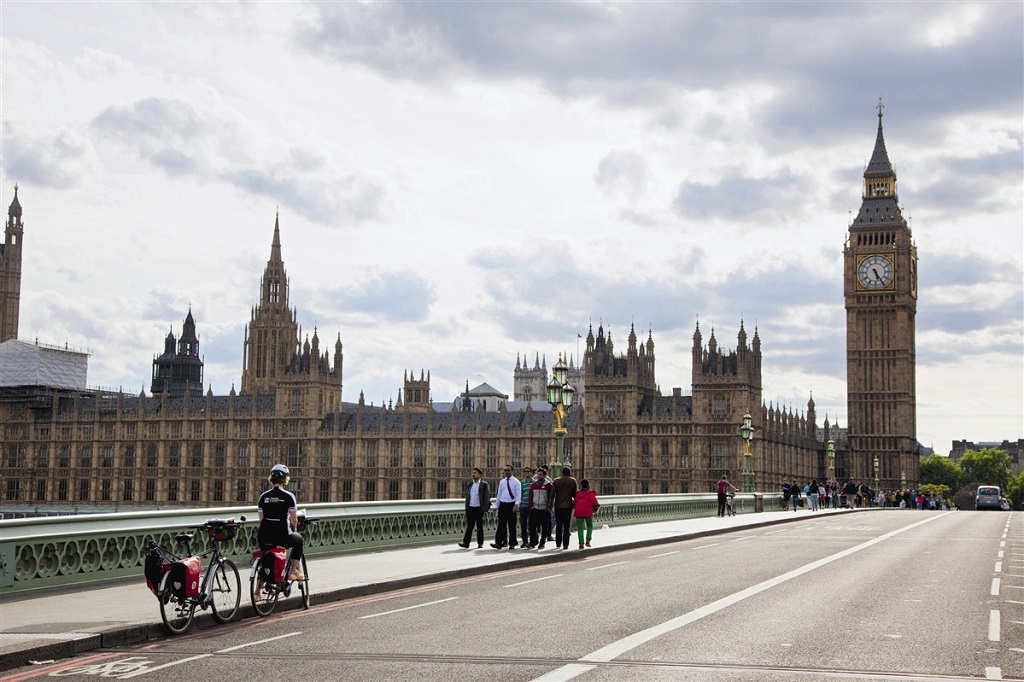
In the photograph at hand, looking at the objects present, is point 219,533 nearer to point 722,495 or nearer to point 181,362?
point 722,495

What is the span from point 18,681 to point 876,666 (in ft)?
28.8

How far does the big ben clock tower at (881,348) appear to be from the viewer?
134 m

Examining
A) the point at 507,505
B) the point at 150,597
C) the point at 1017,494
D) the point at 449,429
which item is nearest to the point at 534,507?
the point at 507,505

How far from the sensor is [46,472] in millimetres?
134250

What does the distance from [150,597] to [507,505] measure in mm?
12179

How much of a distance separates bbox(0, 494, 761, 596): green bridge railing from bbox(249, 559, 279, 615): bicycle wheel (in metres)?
3.88

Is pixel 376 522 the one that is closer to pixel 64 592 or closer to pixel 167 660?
pixel 64 592

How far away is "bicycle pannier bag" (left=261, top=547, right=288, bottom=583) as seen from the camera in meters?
17.0

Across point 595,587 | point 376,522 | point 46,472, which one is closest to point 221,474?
point 46,472

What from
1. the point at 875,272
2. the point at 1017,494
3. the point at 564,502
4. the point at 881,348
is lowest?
the point at 1017,494

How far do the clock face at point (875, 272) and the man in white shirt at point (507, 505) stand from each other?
378 ft

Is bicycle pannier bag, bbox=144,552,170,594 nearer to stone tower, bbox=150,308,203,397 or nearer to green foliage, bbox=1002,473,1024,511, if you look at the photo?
stone tower, bbox=150,308,203,397

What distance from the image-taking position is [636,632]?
50.9 ft

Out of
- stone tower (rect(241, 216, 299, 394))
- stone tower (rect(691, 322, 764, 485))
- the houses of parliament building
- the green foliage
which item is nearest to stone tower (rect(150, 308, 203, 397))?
stone tower (rect(241, 216, 299, 394))
